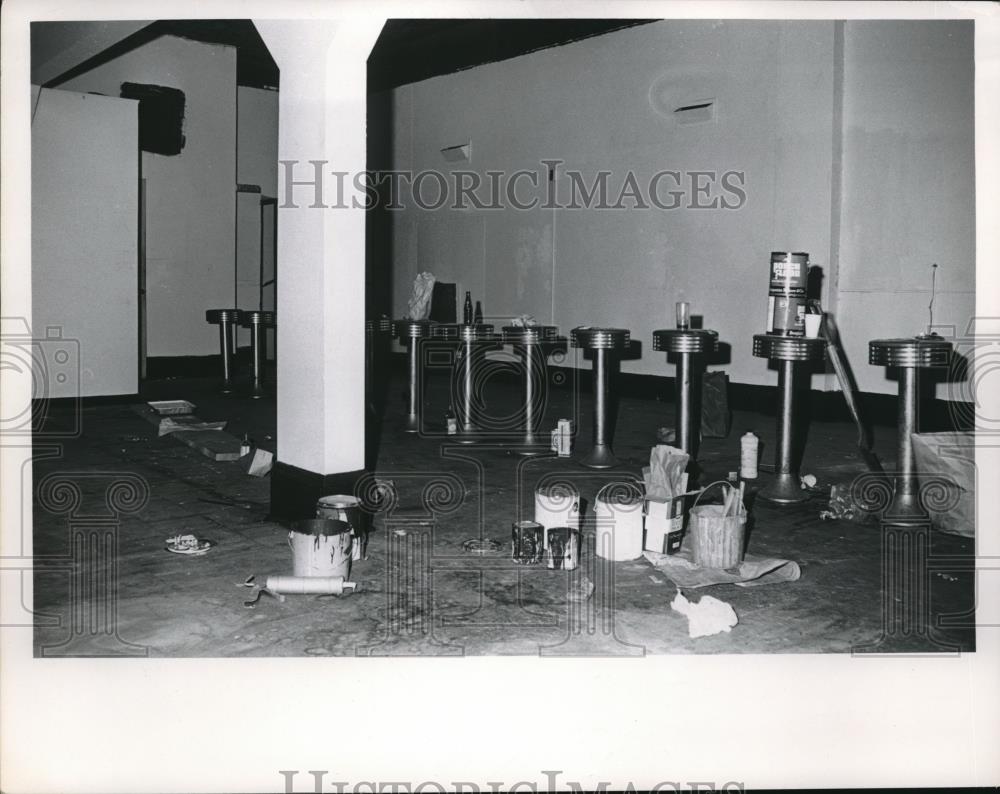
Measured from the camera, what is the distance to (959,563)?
3.46 metres

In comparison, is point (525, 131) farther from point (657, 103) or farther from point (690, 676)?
point (690, 676)

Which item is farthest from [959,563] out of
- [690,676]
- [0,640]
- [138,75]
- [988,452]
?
[138,75]

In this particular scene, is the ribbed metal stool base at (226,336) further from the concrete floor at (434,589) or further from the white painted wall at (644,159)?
the concrete floor at (434,589)

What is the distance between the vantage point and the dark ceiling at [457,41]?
28.9ft

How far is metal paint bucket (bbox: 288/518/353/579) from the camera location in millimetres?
3059

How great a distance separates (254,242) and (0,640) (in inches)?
385

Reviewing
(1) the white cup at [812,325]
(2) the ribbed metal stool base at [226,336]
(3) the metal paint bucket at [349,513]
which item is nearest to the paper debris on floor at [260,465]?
(3) the metal paint bucket at [349,513]

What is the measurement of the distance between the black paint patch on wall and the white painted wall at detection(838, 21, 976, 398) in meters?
6.87

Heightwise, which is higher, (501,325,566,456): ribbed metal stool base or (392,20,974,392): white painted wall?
(392,20,974,392): white painted wall

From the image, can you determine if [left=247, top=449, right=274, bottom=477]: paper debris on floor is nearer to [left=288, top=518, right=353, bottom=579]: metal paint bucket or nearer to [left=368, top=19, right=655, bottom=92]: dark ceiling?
[left=288, top=518, right=353, bottom=579]: metal paint bucket

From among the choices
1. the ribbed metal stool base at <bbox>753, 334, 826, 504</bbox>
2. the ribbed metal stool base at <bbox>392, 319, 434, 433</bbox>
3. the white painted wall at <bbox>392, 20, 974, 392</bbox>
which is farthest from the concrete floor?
the white painted wall at <bbox>392, 20, 974, 392</bbox>

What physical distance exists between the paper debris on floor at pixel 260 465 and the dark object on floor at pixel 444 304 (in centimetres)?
522

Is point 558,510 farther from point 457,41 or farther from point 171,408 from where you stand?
point 457,41

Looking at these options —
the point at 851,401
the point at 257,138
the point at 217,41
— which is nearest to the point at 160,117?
the point at 217,41
